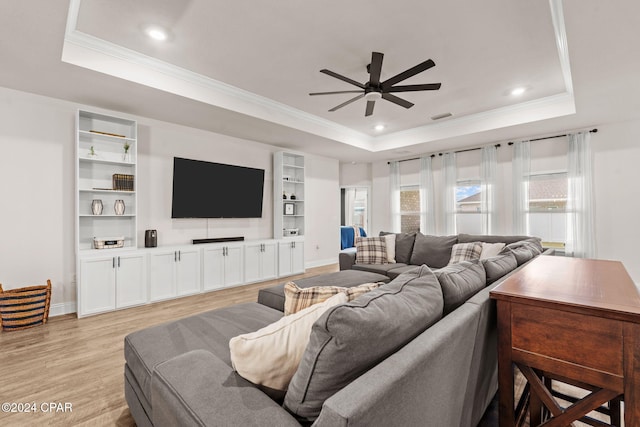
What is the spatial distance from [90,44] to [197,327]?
9.40 feet

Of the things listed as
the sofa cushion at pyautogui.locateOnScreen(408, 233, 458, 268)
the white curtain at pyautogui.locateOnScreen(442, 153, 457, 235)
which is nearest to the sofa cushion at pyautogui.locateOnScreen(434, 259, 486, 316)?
the sofa cushion at pyautogui.locateOnScreen(408, 233, 458, 268)

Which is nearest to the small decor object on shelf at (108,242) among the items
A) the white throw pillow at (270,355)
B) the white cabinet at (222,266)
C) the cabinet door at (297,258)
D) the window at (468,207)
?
the white cabinet at (222,266)

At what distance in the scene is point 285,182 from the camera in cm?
599

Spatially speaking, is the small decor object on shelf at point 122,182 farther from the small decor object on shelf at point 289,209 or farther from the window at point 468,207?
the window at point 468,207

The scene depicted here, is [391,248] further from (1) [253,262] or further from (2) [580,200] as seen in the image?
(2) [580,200]

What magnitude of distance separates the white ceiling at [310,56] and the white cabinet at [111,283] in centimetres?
197

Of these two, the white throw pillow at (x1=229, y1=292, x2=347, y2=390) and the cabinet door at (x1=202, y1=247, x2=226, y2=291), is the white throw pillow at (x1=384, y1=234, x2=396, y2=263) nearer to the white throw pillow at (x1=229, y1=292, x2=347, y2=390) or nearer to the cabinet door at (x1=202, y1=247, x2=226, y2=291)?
the cabinet door at (x1=202, y1=247, x2=226, y2=291)

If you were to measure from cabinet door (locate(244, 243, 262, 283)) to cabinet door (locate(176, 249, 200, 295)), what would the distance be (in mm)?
808

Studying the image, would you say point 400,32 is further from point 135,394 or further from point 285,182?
point 285,182

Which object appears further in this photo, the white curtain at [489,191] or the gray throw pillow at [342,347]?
the white curtain at [489,191]

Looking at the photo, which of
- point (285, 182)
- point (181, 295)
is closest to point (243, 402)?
point (181, 295)

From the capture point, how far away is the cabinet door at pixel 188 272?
13.8 ft

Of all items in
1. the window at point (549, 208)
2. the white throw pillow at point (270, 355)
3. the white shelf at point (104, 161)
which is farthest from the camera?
the window at point (549, 208)

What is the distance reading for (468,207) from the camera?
5957mm
